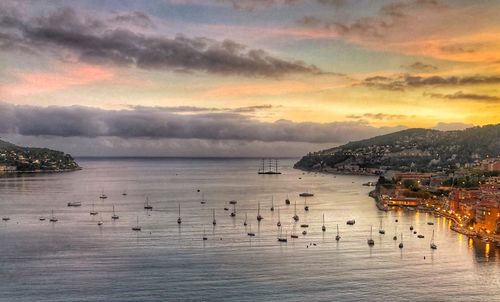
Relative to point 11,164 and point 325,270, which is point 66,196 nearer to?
point 325,270

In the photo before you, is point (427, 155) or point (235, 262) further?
point (427, 155)

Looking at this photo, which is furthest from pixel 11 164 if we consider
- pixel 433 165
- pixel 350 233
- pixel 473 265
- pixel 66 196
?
pixel 473 265

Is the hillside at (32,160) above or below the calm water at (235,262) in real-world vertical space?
above

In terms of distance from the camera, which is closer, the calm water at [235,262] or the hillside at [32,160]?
the calm water at [235,262]

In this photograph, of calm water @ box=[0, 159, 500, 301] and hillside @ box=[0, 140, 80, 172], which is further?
hillside @ box=[0, 140, 80, 172]

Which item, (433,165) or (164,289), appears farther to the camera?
(433,165)

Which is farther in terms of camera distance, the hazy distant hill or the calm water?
the hazy distant hill

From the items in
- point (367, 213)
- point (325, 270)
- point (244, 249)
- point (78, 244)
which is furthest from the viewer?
point (367, 213)

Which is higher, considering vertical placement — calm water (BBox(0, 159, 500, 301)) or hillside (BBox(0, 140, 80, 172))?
hillside (BBox(0, 140, 80, 172))
